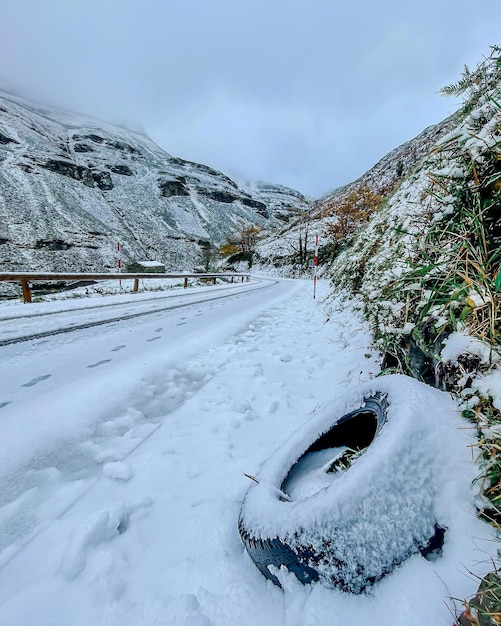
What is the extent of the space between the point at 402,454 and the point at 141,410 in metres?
1.97

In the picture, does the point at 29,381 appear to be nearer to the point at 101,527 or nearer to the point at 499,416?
the point at 101,527

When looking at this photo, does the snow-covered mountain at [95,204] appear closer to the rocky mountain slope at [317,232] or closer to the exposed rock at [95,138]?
the exposed rock at [95,138]

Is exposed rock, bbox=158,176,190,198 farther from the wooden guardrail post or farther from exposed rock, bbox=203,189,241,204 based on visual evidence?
the wooden guardrail post

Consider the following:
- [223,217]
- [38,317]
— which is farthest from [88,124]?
[38,317]

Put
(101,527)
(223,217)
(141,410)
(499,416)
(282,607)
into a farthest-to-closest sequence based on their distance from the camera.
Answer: (223,217) → (141,410) → (101,527) → (499,416) → (282,607)

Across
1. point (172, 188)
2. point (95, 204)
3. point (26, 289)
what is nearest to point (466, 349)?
point (26, 289)

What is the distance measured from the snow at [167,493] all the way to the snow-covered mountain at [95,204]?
3043cm

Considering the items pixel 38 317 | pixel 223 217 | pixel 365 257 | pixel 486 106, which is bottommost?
pixel 38 317

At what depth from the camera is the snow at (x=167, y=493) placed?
908 millimetres

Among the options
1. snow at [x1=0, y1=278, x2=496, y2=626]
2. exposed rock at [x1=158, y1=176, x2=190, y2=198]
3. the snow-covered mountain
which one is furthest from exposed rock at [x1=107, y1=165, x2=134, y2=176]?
snow at [x1=0, y1=278, x2=496, y2=626]

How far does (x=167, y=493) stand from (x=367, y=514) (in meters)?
1.04

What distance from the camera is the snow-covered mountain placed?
98.6ft

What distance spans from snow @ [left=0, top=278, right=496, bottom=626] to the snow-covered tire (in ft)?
0.09

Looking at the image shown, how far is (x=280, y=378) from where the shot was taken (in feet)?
10.1
